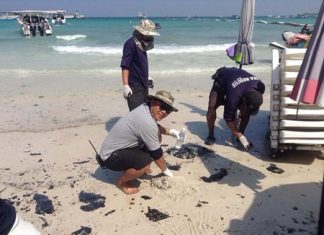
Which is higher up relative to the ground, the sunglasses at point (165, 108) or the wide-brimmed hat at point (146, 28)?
the wide-brimmed hat at point (146, 28)

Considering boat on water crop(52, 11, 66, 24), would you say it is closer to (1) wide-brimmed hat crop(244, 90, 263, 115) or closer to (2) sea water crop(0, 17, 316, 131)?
(2) sea water crop(0, 17, 316, 131)

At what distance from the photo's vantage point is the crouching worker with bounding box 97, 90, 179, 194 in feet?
14.6

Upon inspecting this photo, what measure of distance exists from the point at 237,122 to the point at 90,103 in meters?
3.95

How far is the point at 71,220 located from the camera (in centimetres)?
427

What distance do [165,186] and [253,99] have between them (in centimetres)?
165

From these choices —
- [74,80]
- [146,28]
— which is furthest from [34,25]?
[146,28]

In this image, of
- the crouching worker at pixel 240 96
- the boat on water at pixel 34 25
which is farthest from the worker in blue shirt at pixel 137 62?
the boat on water at pixel 34 25

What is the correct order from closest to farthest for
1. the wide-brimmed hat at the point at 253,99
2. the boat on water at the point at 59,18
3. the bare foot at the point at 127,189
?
the bare foot at the point at 127,189 < the wide-brimmed hat at the point at 253,99 < the boat on water at the point at 59,18

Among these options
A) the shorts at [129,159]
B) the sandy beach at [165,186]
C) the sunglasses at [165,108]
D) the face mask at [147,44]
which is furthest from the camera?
the face mask at [147,44]

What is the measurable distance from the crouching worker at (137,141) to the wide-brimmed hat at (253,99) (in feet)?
4.48

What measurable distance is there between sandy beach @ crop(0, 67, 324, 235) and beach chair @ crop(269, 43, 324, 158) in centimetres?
39

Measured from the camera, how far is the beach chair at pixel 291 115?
518 centimetres

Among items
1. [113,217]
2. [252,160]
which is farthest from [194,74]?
[113,217]

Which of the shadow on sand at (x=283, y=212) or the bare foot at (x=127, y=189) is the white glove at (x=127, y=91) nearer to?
the bare foot at (x=127, y=189)
